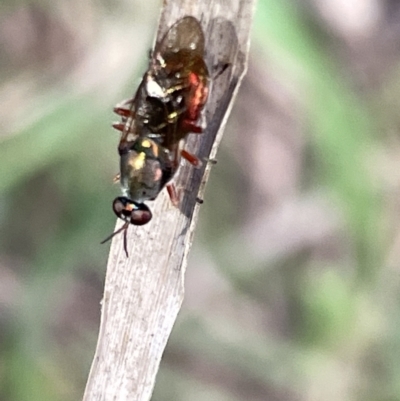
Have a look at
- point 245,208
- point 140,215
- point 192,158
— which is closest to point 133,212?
point 140,215

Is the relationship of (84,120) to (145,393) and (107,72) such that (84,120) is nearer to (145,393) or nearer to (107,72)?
(107,72)

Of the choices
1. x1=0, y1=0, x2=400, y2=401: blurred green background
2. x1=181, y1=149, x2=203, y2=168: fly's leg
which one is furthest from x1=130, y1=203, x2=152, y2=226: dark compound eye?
x1=0, y1=0, x2=400, y2=401: blurred green background

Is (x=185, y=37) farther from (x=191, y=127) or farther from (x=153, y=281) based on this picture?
(x=153, y=281)

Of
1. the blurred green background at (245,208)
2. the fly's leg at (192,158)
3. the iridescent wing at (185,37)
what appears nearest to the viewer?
the iridescent wing at (185,37)

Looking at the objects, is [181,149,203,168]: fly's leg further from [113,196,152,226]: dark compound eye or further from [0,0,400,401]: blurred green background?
[0,0,400,401]: blurred green background

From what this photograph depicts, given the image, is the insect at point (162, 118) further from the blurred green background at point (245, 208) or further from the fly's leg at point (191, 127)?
the blurred green background at point (245, 208)

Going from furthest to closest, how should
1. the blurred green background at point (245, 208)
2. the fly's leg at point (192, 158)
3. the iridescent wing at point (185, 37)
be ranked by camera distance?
the blurred green background at point (245, 208), the fly's leg at point (192, 158), the iridescent wing at point (185, 37)

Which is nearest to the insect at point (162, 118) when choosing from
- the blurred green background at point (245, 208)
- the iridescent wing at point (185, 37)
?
the iridescent wing at point (185, 37)
